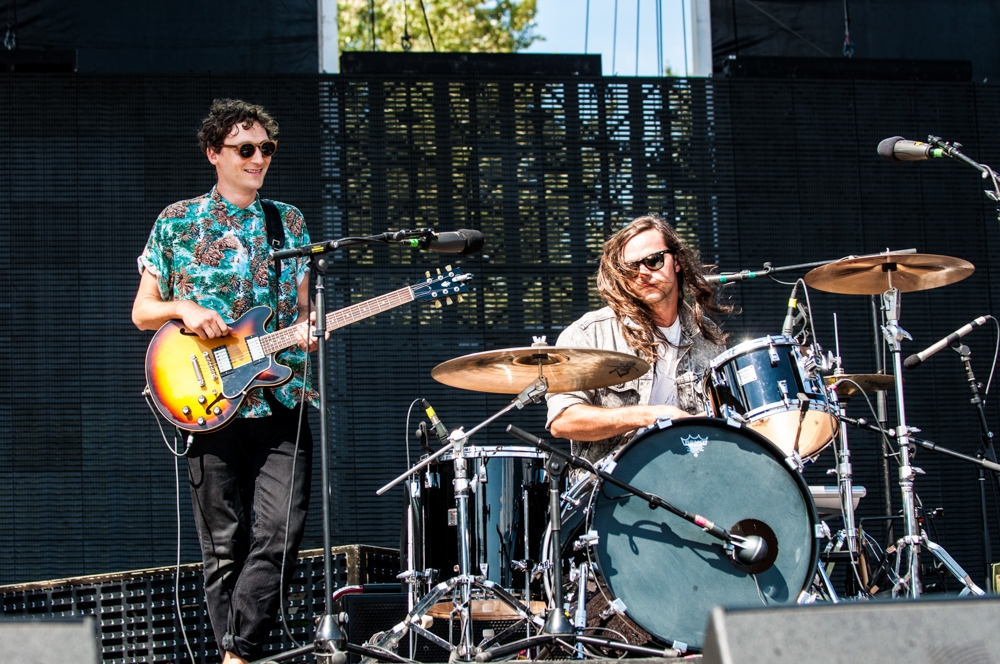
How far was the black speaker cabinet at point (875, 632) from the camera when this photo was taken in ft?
6.07

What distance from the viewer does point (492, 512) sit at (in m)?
4.32

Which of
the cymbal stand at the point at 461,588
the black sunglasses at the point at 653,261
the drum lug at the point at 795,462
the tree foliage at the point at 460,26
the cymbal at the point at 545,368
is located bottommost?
the cymbal stand at the point at 461,588

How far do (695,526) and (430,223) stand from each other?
3.56 m

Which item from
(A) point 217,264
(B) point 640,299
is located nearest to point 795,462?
(B) point 640,299

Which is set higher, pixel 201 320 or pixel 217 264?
pixel 217 264

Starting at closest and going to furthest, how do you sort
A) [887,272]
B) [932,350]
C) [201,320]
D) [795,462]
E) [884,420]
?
[795,462] < [201,320] < [932,350] < [887,272] < [884,420]

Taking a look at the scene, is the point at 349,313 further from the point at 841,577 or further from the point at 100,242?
the point at 841,577

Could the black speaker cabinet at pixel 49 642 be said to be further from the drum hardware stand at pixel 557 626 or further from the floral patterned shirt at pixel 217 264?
the floral patterned shirt at pixel 217 264

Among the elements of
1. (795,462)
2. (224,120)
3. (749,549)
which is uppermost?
(224,120)

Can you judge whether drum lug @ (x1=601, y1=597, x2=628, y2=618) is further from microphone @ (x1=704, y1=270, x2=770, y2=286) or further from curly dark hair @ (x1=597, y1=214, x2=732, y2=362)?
microphone @ (x1=704, y1=270, x2=770, y2=286)

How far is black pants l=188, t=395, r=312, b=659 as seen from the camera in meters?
3.72

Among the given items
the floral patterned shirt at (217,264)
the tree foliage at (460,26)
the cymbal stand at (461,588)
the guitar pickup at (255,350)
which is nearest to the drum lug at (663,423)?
the cymbal stand at (461,588)

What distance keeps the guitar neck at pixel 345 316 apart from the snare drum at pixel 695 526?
1238mm

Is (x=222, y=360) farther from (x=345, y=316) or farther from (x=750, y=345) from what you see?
(x=750, y=345)
